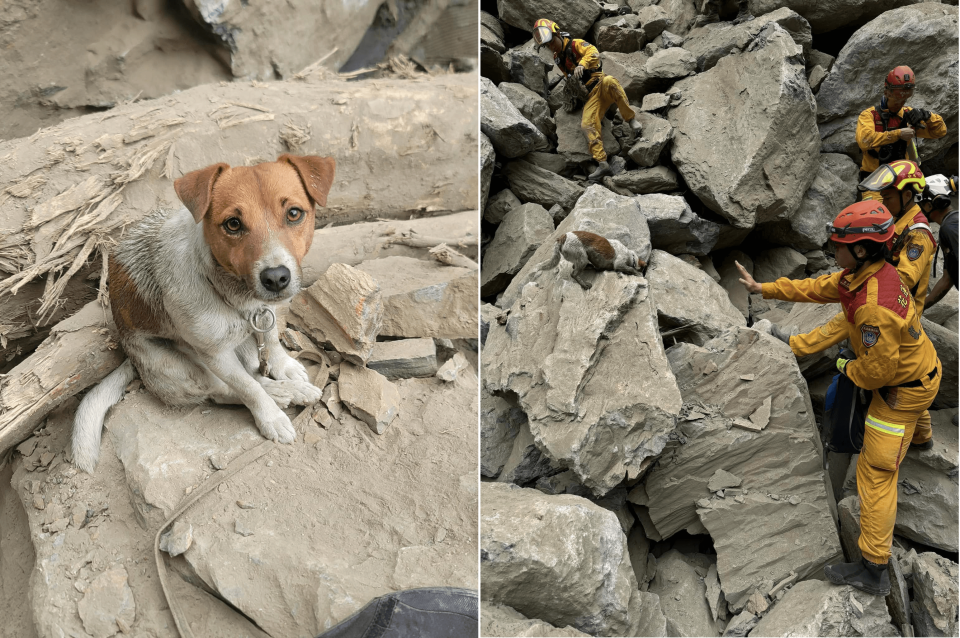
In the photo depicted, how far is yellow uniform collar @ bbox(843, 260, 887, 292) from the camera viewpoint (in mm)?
3079

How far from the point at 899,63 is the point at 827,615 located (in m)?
4.45

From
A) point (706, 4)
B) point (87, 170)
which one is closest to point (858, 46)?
point (706, 4)

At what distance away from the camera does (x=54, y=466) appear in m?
2.88

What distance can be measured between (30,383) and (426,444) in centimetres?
180

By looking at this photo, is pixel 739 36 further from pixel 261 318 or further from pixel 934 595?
pixel 261 318

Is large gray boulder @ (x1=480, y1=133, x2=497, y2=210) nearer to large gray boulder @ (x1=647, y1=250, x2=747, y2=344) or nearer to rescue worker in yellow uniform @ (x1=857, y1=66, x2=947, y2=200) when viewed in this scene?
large gray boulder @ (x1=647, y1=250, x2=747, y2=344)

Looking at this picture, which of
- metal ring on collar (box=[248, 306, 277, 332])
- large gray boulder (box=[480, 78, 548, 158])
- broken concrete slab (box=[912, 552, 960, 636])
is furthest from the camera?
large gray boulder (box=[480, 78, 548, 158])

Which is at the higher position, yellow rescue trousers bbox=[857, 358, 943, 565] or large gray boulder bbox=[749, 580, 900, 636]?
yellow rescue trousers bbox=[857, 358, 943, 565]

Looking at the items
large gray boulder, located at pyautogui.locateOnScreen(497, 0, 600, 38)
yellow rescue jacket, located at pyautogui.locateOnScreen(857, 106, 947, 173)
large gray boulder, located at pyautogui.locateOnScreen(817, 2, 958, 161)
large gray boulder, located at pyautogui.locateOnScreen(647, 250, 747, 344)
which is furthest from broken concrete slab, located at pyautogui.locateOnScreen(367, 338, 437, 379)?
large gray boulder, located at pyautogui.locateOnScreen(497, 0, 600, 38)

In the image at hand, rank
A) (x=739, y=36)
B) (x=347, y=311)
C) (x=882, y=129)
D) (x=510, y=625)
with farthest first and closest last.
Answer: (x=739, y=36)
(x=882, y=129)
(x=347, y=311)
(x=510, y=625)

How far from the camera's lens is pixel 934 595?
3.11 meters

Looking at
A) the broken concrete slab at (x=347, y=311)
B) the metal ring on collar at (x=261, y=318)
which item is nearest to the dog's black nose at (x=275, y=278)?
the metal ring on collar at (x=261, y=318)

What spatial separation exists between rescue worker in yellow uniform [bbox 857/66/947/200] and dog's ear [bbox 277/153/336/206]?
12.0ft

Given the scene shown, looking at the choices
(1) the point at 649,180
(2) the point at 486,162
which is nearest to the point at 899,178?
(1) the point at 649,180
